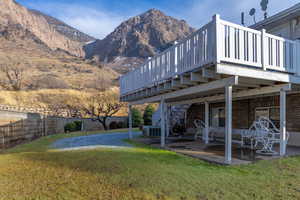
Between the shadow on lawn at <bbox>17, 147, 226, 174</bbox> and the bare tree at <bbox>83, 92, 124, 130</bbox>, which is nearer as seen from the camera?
the shadow on lawn at <bbox>17, 147, 226, 174</bbox>

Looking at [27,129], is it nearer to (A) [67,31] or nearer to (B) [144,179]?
(B) [144,179]

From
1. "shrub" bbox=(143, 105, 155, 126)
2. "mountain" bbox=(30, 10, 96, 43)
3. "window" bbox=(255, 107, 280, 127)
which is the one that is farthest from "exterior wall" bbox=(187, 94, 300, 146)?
"mountain" bbox=(30, 10, 96, 43)

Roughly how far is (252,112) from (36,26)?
74968 mm

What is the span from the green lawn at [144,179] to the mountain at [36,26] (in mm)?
57843

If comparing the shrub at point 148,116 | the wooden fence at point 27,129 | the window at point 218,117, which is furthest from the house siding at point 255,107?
the wooden fence at point 27,129

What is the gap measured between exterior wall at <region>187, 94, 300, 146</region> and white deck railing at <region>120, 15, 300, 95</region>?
2.32 m

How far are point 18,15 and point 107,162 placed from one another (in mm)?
72313

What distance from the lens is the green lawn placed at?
3465 mm

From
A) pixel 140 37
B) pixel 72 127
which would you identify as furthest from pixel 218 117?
pixel 140 37

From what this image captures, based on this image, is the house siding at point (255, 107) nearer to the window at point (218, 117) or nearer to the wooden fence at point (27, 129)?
the window at point (218, 117)

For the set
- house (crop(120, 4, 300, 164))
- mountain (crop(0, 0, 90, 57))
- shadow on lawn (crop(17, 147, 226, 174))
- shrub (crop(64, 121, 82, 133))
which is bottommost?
shrub (crop(64, 121, 82, 133))

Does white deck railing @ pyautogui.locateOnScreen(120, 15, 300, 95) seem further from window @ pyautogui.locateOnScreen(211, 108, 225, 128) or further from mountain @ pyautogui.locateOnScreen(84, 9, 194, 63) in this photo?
mountain @ pyautogui.locateOnScreen(84, 9, 194, 63)

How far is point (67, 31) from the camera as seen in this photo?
276 ft

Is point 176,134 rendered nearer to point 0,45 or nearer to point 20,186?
point 20,186
